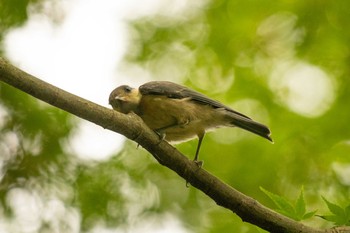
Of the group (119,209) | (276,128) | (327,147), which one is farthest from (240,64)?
(119,209)

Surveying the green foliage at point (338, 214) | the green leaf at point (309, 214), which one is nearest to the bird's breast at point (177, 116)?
the green leaf at point (309, 214)

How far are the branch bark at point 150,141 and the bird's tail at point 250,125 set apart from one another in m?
1.70

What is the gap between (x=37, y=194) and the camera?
6078 millimetres

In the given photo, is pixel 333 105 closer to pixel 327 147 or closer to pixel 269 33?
pixel 327 147

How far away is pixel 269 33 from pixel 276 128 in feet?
5.44

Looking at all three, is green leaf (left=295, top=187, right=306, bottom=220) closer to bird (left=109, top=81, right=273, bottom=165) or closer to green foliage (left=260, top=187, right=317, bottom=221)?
green foliage (left=260, top=187, right=317, bottom=221)

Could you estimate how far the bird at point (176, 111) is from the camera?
5652mm

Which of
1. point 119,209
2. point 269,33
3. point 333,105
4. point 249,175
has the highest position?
point 269,33

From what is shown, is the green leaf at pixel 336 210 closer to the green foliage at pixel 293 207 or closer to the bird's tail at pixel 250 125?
the green foliage at pixel 293 207

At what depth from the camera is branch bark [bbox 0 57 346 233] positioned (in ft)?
11.2

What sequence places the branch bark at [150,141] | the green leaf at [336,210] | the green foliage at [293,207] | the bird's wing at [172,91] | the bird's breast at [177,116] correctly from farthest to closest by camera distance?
the bird's wing at [172,91] < the bird's breast at [177,116] < the green foliage at [293,207] < the green leaf at [336,210] < the branch bark at [150,141]

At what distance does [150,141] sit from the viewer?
411 cm

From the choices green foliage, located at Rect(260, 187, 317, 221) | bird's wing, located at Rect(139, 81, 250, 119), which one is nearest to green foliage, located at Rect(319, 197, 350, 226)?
green foliage, located at Rect(260, 187, 317, 221)

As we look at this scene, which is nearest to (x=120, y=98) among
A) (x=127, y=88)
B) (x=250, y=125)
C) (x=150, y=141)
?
(x=127, y=88)
